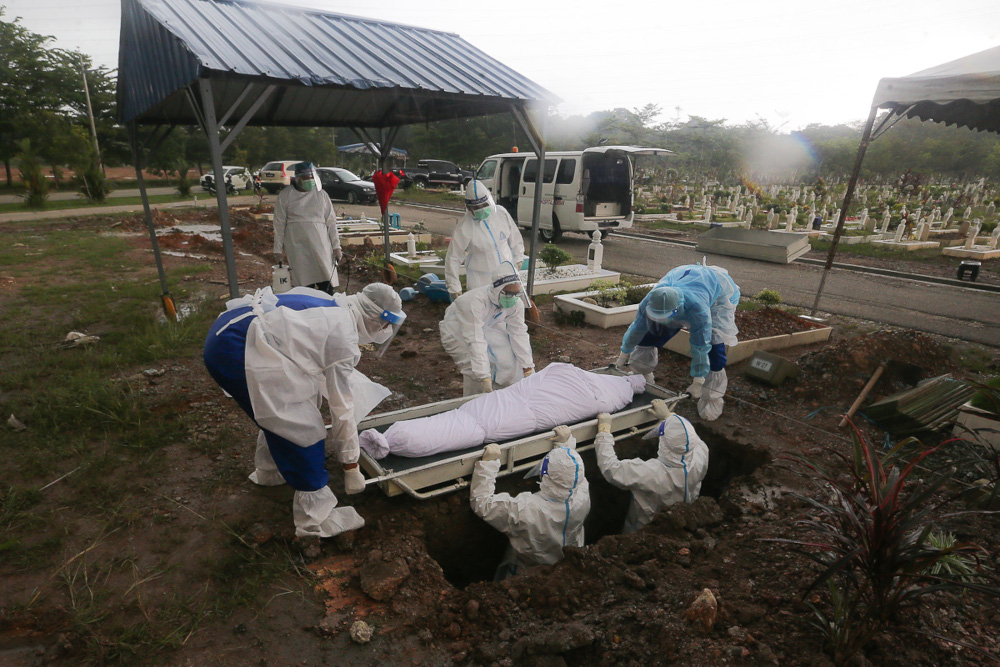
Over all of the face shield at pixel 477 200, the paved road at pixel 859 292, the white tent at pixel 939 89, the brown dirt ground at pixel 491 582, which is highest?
the white tent at pixel 939 89

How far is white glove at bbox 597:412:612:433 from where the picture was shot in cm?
349

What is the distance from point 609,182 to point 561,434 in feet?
30.9

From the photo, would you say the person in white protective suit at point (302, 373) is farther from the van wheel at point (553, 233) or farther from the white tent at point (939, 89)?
the van wheel at point (553, 233)

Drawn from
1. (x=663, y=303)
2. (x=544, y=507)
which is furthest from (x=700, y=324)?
(x=544, y=507)

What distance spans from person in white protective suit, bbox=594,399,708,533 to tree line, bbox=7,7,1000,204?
423 centimetres

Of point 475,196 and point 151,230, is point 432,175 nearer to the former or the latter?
point 151,230

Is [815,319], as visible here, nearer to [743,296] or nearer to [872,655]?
[743,296]

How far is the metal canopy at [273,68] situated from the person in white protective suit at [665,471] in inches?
133

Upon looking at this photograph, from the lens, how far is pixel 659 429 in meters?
3.34

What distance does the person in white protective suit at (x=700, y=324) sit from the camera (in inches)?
155

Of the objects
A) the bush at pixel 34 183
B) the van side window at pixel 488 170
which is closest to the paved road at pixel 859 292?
the van side window at pixel 488 170

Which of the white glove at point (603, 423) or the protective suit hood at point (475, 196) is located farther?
the protective suit hood at point (475, 196)

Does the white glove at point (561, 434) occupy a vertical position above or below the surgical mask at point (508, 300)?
below

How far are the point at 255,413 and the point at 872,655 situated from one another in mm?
2675
